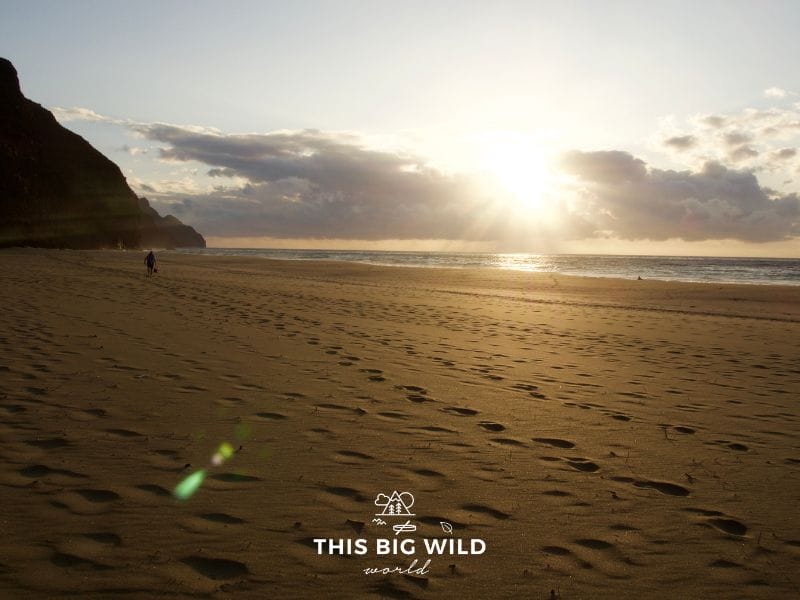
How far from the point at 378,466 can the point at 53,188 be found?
83433 mm

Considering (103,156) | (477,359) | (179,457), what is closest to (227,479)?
(179,457)

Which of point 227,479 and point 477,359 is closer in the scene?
point 227,479

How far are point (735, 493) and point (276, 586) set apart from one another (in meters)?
3.62

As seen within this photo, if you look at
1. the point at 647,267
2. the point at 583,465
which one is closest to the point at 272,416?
the point at 583,465

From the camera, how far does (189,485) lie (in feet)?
12.7

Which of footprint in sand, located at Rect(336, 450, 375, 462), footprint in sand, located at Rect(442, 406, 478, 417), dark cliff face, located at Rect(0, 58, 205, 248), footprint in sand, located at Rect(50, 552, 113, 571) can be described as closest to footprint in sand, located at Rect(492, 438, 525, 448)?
footprint in sand, located at Rect(442, 406, 478, 417)

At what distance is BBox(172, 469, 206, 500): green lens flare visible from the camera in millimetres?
3717

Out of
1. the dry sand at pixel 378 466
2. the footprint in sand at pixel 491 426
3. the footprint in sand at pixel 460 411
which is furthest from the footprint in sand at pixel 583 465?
the footprint in sand at pixel 460 411

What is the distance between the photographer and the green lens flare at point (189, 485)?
146 inches

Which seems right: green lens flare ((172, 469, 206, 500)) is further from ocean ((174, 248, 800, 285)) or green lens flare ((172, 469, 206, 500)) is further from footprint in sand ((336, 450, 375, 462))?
ocean ((174, 248, 800, 285))

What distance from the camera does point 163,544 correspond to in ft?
10.2

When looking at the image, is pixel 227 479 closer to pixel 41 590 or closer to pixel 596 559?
pixel 41 590

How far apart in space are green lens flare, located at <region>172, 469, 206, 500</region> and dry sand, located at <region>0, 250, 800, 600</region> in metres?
0.08

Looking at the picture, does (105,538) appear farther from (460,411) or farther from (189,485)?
(460,411)
